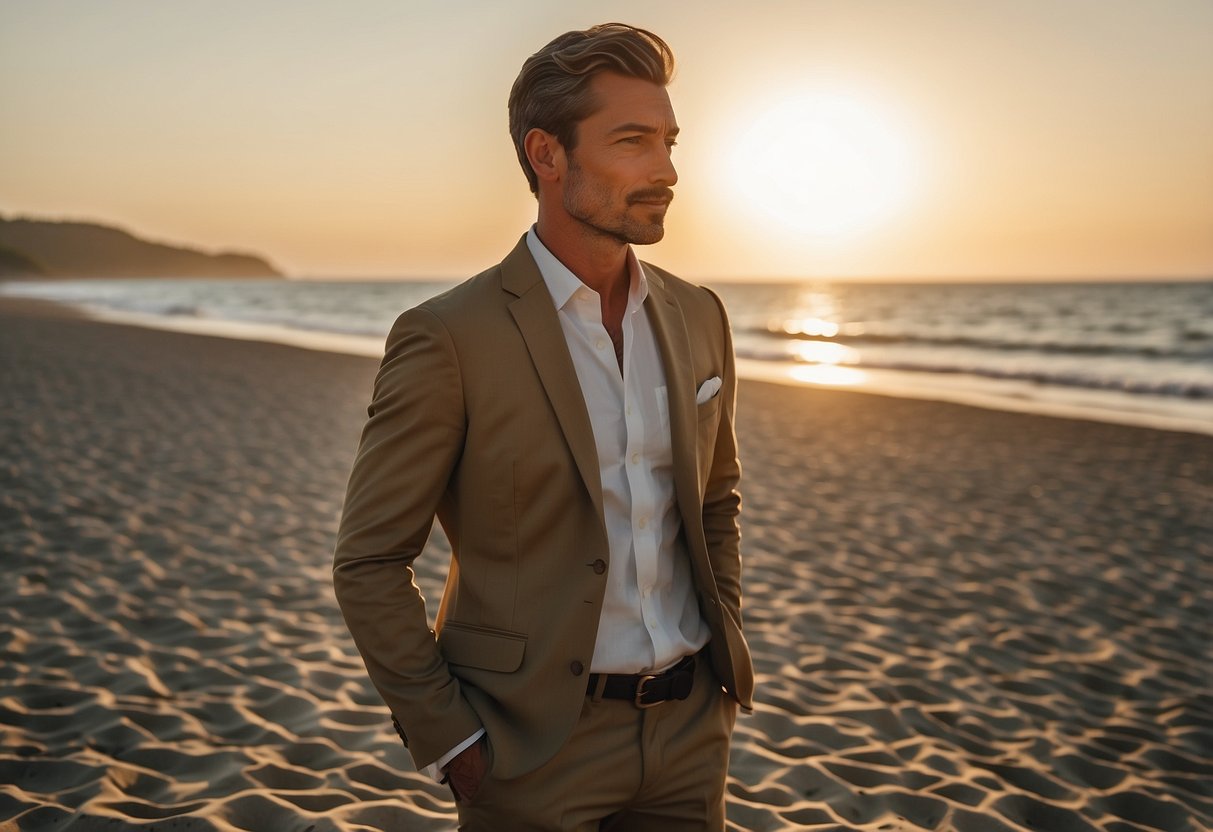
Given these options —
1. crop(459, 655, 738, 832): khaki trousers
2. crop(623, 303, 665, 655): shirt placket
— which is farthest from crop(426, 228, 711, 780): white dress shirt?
crop(459, 655, 738, 832): khaki trousers

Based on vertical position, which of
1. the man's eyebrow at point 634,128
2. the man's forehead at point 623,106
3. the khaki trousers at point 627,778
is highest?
the man's forehead at point 623,106

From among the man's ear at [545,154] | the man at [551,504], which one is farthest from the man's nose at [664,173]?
the man's ear at [545,154]

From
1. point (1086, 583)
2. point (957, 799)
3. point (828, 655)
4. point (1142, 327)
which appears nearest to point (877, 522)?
point (1086, 583)

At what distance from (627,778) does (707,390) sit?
829mm

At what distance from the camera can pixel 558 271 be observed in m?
1.91

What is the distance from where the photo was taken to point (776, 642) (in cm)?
532

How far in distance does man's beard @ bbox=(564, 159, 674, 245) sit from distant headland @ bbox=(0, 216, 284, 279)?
141012 millimetres

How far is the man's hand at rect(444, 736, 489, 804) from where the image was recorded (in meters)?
1.77

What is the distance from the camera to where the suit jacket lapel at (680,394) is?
1.91 meters

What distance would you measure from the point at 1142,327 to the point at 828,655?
116 feet

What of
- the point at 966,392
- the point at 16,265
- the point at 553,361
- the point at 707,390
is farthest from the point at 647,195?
the point at 16,265

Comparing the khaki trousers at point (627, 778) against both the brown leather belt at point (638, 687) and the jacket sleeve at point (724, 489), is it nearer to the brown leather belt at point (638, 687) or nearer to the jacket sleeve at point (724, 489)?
the brown leather belt at point (638, 687)

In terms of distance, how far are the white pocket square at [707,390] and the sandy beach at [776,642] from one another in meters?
2.11

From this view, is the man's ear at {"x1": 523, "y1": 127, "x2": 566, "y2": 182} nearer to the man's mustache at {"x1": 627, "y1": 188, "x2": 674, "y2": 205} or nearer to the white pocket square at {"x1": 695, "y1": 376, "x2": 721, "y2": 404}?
the man's mustache at {"x1": 627, "y1": 188, "x2": 674, "y2": 205}
